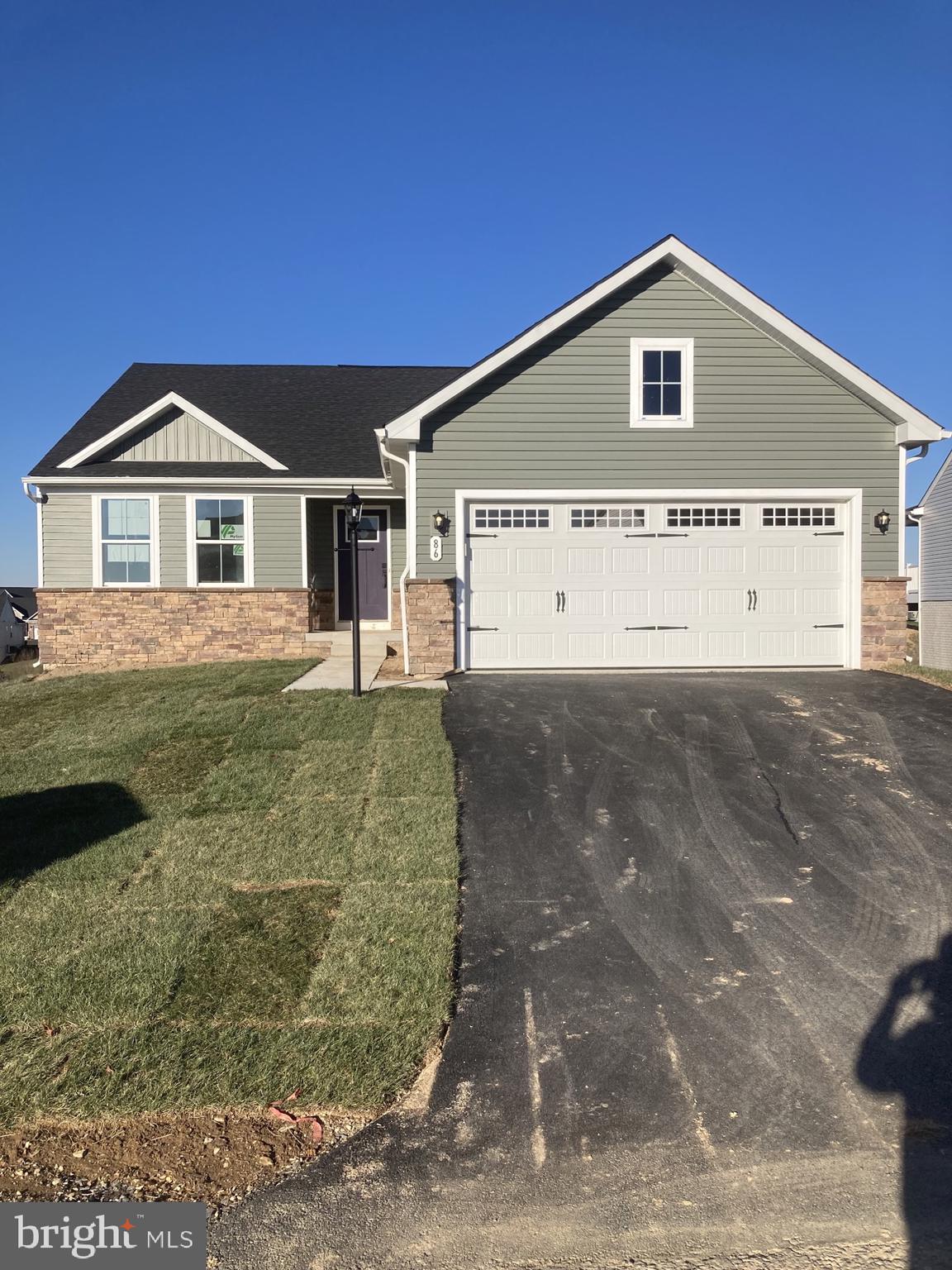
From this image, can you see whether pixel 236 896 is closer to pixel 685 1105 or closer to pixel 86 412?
pixel 685 1105

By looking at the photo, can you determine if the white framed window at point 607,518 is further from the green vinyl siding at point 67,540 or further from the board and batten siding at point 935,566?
the board and batten siding at point 935,566

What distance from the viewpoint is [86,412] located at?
17453mm

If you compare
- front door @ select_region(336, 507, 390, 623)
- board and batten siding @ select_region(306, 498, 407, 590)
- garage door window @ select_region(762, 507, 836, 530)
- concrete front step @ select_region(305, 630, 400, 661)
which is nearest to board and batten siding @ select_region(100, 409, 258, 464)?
board and batten siding @ select_region(306, 498, 407, 590)

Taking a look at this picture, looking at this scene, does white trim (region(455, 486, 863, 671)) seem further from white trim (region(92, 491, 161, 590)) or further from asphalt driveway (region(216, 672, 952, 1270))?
white trim (region(92, 491, 161, 590))

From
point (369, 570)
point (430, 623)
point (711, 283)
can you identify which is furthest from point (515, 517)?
point (369, 570)

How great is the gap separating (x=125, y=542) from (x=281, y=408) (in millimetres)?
4738

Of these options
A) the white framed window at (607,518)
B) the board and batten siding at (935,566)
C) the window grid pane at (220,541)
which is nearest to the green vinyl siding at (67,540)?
the window grid pane at (220,541)

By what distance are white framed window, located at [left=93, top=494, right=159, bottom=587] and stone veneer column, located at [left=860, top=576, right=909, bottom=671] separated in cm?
1169

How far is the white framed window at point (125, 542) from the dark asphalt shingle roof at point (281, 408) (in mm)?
579

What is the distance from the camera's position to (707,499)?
39.0ft

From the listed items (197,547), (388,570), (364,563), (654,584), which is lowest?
(654,584)

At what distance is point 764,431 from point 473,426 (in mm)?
3989

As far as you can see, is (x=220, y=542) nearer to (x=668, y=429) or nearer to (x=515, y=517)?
(x=515, y=517)

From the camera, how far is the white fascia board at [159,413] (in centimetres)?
1545
